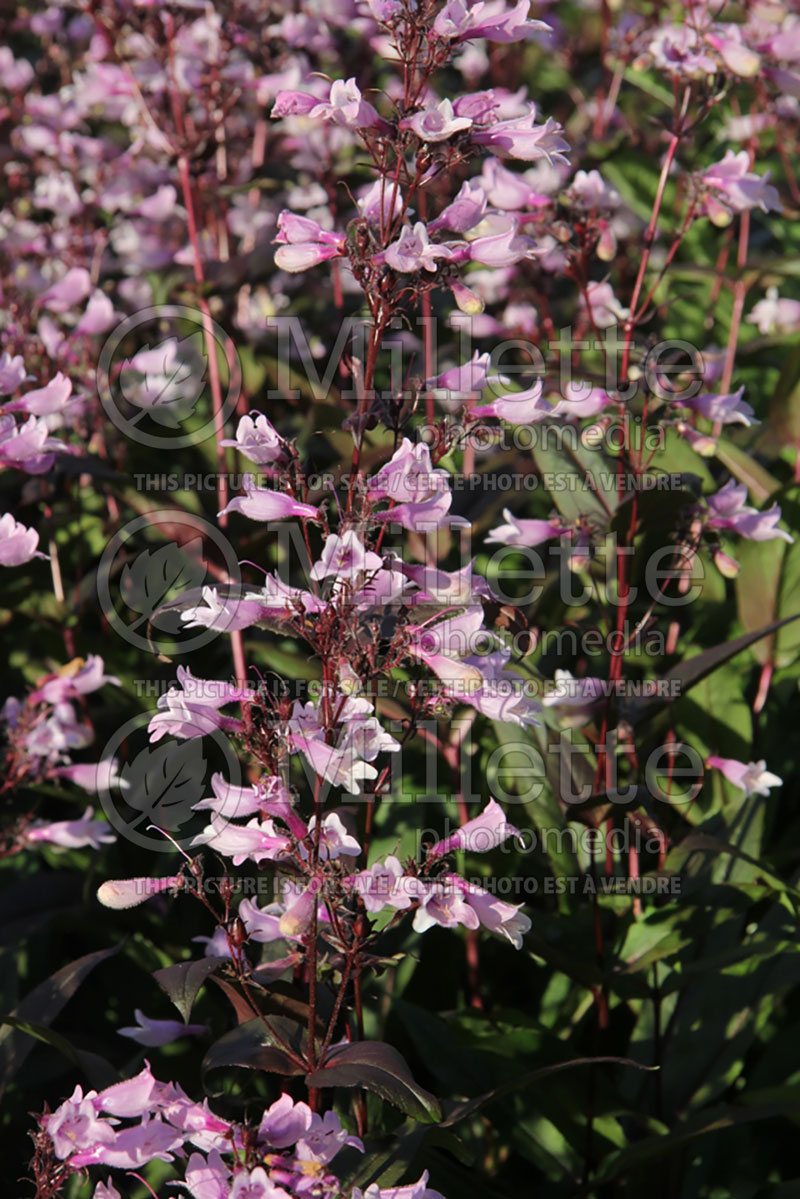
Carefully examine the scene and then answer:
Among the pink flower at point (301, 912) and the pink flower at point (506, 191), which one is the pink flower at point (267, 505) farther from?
the pink flower at point (506, 191)

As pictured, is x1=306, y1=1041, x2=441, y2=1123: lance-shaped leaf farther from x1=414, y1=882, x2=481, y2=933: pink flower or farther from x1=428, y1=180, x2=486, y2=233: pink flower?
x1=428, y1=180, x2=486, y2=233: pink flower

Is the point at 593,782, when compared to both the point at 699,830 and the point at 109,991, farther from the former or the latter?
the point at 109,991

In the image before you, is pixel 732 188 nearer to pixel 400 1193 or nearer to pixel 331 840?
pixel 331 840

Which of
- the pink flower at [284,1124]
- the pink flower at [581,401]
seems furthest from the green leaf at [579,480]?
the pink flower at [284,1124]

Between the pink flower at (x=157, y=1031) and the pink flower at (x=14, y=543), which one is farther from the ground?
the pink flower at (x=14, y=543)

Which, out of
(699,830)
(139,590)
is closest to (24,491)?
(139,590)

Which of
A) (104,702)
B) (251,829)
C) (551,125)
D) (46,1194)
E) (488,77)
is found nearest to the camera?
(46,1194)
